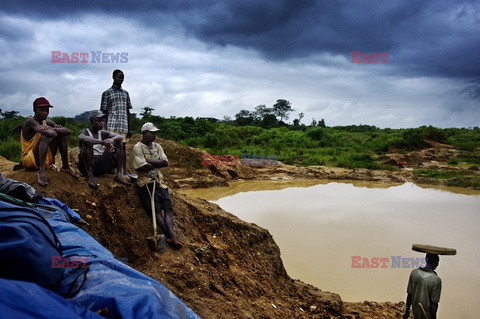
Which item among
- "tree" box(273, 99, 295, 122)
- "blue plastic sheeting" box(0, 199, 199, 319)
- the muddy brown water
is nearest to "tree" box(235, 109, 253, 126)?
"tree" box(273, 99, 295, 122)

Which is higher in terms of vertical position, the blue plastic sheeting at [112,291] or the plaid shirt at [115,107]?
the plaid shirt at [115,107]

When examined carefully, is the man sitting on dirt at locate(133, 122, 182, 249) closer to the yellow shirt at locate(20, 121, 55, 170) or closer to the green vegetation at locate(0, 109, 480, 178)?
the yellow shirt at locate(20, 121, 55, 170)

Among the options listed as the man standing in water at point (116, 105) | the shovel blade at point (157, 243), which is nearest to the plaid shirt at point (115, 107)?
the man standing in water at point (116, 105)

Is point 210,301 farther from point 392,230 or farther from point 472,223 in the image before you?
point 472,223

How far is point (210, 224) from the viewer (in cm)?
524

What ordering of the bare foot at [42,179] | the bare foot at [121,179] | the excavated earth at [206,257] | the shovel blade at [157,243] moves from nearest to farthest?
the excavated earth at [206,257]
the bare foot at [42,179]
the shovel blade at [157,243]
the bare foot at [121,179]

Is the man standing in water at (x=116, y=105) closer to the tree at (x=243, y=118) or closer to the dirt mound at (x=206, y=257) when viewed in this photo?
the dirt mound at (x=206, y=257)

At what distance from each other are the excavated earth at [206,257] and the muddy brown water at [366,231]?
103 centimetres

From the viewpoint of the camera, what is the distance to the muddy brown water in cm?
576

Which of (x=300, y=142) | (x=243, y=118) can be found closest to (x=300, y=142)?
(x=300, y=142)

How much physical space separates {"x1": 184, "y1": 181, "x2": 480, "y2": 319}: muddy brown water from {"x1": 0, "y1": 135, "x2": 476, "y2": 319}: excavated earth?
1034 millimetres

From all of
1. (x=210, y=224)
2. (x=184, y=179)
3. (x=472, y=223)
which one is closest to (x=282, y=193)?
(x=184, y=179)

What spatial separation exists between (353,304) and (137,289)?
157 inches

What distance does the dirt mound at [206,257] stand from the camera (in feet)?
11.5
